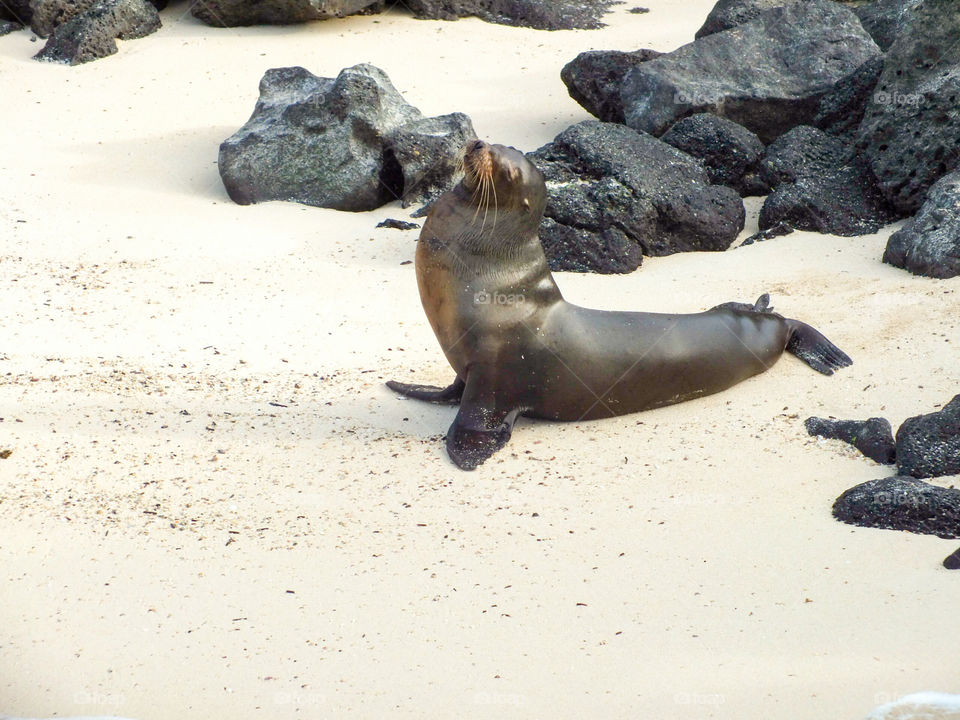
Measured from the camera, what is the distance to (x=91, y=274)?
710cm

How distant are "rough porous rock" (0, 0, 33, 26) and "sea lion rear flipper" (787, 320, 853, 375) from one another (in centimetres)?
937

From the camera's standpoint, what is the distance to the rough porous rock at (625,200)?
24.1 feet

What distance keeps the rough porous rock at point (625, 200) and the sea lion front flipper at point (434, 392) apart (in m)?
2.09

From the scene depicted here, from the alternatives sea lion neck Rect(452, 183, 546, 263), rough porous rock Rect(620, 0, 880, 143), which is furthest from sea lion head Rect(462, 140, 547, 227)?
rough porous rock Rect(620, 0, 880, 143)

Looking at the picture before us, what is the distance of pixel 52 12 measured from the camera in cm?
1151

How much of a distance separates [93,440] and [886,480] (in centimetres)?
319

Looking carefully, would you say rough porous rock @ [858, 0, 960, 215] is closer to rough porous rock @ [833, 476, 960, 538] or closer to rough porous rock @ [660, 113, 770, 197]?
rough porous rock @ [660, 113, 770, 197]

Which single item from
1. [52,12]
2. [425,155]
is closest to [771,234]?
[425,155]

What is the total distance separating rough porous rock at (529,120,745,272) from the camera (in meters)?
7.36

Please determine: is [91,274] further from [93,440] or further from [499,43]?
[499,43]

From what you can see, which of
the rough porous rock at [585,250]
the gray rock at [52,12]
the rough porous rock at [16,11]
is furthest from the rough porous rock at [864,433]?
the rough porous rock at [16,11]

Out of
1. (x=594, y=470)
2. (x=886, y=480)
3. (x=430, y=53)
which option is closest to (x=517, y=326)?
(x=594, y=470)

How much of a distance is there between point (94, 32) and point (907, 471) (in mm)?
9363

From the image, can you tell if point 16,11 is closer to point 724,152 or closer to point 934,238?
point 724,152
